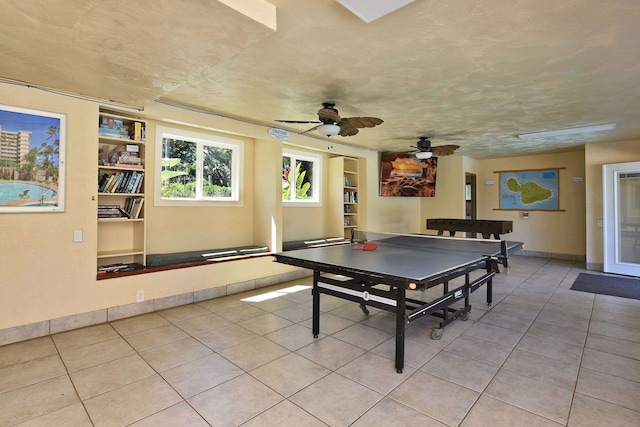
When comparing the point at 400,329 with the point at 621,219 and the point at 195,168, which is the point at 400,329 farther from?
the point at 621,219

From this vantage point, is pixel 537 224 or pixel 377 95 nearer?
pixel 377 95

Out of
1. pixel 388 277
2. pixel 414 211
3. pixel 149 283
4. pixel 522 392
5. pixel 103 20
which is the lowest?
pixel 522 392

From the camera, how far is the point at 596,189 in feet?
21.4

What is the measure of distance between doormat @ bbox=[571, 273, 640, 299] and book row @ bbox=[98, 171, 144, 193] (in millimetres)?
6749

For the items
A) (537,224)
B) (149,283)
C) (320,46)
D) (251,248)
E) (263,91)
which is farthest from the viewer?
(537,224)

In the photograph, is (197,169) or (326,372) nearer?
(326,372)

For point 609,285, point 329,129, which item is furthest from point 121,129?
point 609,285

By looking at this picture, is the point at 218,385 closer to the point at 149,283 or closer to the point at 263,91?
the point at 149,283

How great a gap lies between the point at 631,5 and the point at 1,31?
13.7ft

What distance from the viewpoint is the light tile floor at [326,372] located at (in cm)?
206

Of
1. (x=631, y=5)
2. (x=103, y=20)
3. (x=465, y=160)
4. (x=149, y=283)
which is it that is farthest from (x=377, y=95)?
(x=465, y=160)

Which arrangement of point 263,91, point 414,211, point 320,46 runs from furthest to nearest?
1. point 414,211
2. point 263,91
3. point 320,46

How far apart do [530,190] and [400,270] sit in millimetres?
7542

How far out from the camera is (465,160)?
27.1ft
